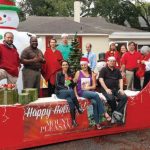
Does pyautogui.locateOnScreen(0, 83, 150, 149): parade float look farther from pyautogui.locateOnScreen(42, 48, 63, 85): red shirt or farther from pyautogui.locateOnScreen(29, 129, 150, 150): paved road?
pyautogui.locateOnScreen(42, 48, 63, 85): red shirt

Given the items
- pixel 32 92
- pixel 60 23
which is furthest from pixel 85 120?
pixel 60 23

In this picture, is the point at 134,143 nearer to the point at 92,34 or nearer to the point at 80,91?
the point at 80,91

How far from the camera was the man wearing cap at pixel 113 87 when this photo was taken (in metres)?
8.16

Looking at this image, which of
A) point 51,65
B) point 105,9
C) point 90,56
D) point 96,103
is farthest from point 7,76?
point 105,9

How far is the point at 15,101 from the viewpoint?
6953 mm

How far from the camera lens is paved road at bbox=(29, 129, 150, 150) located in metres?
7.29

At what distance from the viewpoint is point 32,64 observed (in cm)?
800

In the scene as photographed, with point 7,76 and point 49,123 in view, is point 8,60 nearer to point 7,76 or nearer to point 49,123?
point 7,76

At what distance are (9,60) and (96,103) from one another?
5.75 feet

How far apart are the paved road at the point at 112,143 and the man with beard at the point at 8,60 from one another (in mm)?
1385

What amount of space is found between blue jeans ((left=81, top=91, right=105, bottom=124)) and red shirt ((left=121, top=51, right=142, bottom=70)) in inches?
105

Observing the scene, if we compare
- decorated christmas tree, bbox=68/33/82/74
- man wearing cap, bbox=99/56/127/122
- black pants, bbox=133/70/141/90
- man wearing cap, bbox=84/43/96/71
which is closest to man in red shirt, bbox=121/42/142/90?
black pants, bbox=133/70/141/90

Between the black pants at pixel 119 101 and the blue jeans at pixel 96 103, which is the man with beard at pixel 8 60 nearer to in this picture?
the blue jeans at pixel 96 103

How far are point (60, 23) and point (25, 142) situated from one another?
2290 cm
